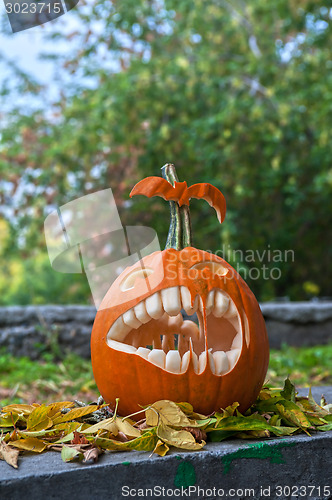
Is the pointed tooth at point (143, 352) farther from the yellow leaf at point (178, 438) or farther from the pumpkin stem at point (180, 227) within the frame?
the pumpkin stem at point (180, 227)

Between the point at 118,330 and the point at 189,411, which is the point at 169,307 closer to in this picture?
the point at 118,330

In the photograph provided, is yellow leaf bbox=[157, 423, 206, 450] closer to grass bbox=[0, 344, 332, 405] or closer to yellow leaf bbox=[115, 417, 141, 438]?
yellow leaf bbox=[115, 417, 141, 438]

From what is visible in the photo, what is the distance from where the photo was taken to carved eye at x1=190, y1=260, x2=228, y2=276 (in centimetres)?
164

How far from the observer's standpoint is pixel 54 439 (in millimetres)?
1466

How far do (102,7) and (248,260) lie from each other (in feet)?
13.9

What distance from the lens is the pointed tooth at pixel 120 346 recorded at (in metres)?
1.59

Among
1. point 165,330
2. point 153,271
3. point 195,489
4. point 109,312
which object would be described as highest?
point 153,271

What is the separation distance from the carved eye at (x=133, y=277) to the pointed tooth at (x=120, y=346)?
0.56 feet

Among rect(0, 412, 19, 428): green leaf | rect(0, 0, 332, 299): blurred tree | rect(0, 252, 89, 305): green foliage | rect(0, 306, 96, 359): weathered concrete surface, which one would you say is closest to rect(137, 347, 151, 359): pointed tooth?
rect(0, 412, 19, 428): green leaf

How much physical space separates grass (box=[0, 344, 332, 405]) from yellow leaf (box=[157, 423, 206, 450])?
1.50 metres

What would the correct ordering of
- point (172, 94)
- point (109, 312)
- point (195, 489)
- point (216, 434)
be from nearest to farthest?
point (195, 489), point (216, 434), point (109, 312), point (172, 94)

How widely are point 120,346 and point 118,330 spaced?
0.05 m

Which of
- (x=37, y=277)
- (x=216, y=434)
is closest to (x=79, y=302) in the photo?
(x=37, y=277)

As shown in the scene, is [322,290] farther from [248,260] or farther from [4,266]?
[4,266]
